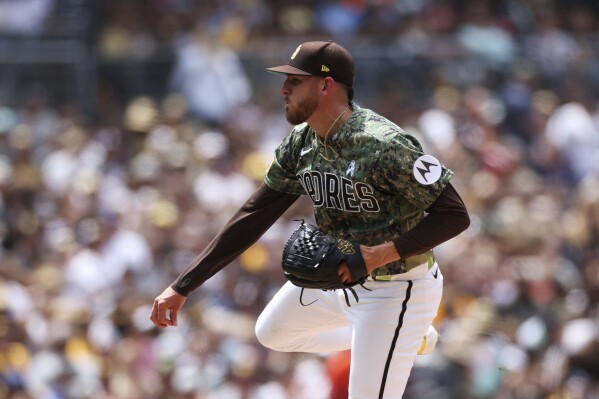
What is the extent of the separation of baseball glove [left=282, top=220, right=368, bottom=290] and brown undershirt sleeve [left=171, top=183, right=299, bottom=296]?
427mm

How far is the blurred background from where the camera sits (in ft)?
29.7

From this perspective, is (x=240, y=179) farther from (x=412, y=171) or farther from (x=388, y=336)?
(x=412, y=171)

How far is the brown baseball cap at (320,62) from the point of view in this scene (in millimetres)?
5441

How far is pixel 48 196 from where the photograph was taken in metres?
11.2

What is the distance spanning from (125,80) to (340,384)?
5.99m

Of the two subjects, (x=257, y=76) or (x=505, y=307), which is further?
(x=257, y=76)

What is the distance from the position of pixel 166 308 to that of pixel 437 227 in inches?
57.8

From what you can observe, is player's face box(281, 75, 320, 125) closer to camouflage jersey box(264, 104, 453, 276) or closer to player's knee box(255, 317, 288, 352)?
camouflage jersey box(264, 104, 453, 276)

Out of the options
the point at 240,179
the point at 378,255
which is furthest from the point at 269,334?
the point at 240,179

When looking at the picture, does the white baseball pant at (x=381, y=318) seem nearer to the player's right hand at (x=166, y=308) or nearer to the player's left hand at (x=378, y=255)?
the player's left hand at (x=378, y=255)

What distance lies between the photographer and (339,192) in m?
5.54

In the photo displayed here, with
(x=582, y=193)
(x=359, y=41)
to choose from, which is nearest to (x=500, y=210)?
(x=582, y=193)

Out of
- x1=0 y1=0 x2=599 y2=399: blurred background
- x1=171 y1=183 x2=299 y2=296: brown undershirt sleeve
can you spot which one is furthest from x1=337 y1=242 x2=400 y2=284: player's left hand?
x1=0 y1=0 x2=599 y2=399: blurred background

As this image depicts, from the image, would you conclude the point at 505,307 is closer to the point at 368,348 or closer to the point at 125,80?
the point at 368,348
